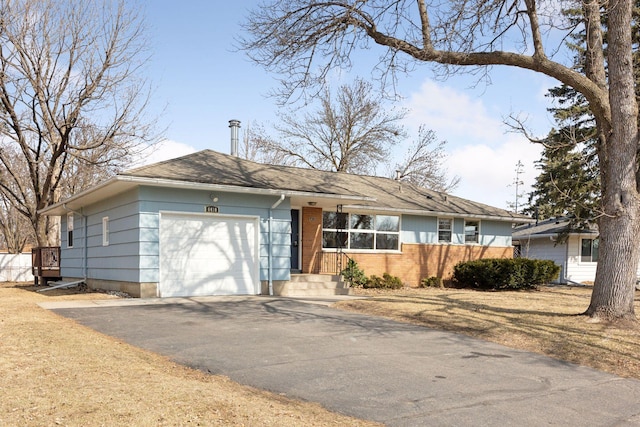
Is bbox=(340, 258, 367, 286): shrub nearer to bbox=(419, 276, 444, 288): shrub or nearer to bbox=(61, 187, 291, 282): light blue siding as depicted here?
bbox=(419, 276, 444, 288): shrub

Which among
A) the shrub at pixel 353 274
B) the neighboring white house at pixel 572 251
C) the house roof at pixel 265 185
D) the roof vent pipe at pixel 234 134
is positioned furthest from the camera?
the neighboring white house at pixel 572 251

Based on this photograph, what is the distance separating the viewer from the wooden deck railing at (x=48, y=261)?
820 inches

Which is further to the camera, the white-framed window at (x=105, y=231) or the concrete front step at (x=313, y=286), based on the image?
the white-framed window at (x=105, y=231)

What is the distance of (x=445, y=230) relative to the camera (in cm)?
2217

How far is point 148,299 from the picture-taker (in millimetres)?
13055

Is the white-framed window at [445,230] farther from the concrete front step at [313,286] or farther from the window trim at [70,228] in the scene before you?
the window trim at [70,228]

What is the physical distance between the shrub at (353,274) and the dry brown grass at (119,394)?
37.9ft

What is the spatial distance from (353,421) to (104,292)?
12508mm

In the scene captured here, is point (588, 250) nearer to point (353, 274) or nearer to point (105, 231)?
point (353, 274)

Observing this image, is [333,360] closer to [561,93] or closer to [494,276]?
[494,276]

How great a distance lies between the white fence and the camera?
87.9ft

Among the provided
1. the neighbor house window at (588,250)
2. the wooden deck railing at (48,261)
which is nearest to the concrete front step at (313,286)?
the wooden deck railing at (48,261)

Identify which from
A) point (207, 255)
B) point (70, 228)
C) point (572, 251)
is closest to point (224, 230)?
point (207, 255)

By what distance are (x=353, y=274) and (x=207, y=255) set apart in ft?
20.3
